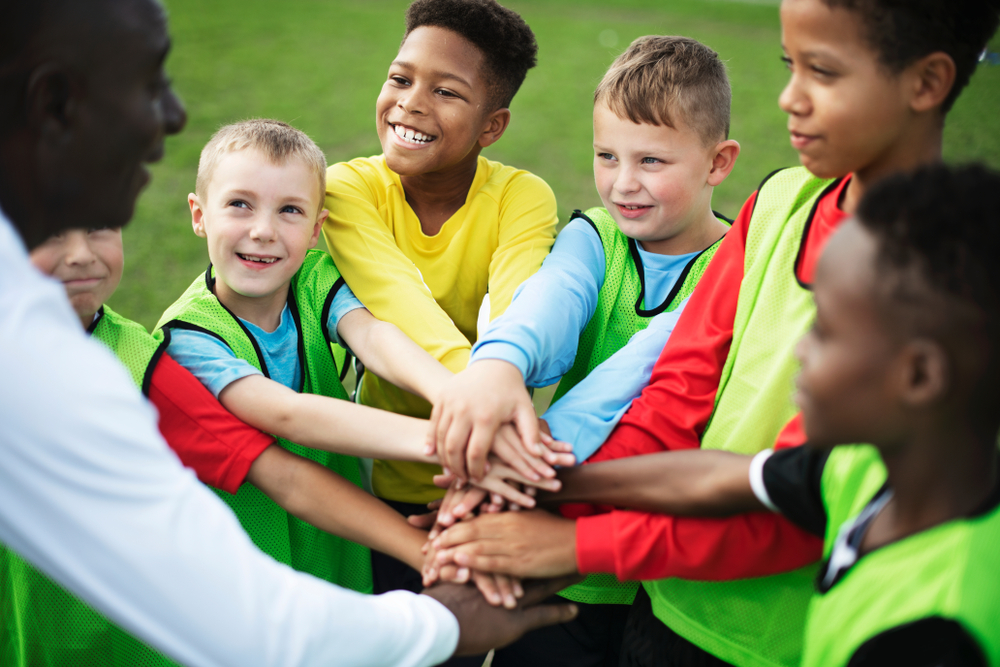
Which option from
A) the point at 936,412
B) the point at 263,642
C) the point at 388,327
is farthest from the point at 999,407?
the point at 388,327

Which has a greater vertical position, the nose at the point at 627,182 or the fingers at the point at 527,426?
the nose at the point at 627,182

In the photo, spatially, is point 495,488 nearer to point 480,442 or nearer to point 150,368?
point 480,442

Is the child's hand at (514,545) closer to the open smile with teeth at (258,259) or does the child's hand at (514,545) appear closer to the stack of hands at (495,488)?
the stack of hands at (495,488)

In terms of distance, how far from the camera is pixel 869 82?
4.72ft

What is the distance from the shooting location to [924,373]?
3.58 ft

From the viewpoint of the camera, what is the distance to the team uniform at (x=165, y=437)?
5.84ft

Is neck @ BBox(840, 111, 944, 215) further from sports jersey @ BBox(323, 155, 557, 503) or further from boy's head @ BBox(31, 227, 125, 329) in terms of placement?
boy's head @ BBox(31, 227, 125, 329)

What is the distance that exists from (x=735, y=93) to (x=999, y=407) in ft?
35.4

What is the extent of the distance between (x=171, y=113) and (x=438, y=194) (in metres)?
1.11

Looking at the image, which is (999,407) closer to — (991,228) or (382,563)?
(991,228)

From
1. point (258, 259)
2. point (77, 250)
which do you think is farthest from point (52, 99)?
point (258, 259)

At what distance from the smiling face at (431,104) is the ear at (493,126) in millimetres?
101

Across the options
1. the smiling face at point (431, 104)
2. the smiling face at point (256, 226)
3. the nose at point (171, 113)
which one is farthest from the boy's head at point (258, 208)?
the nose at point (171, 113)

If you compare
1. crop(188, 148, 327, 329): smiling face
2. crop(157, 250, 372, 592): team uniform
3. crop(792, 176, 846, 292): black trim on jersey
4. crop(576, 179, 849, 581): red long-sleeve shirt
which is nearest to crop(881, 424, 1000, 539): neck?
crop(576, 179, 849, 581): red long-sleeve shirt
